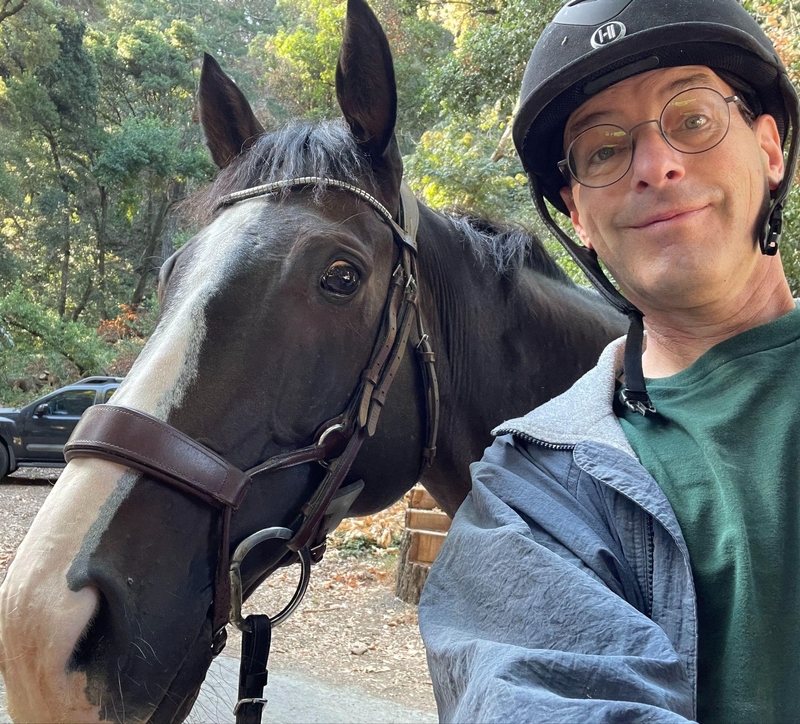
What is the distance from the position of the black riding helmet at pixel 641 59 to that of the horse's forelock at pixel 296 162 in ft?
1.51

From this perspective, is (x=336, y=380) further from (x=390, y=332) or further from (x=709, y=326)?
(x=709, y=326)

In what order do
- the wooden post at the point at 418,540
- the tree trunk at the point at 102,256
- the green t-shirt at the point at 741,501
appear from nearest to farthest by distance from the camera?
the green t-shirt at the point at 741,501
the wooden post at the point at 418,540
the tree trunk at the point at 102,256

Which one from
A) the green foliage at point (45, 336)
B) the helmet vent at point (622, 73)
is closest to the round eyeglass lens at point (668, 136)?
the helmet vent at point (622, 73)

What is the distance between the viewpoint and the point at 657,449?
1220 mm

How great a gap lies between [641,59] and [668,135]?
0.80 ft

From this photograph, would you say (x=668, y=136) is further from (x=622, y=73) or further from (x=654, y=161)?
(x=622, y=73)

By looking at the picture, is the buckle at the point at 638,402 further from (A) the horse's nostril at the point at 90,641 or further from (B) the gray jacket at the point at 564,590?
(A) the horse's nostril at the point at 90,641

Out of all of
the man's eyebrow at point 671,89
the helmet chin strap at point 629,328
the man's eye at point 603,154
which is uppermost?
the man's eyebrow at point 671,89

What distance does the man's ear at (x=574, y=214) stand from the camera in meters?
1.64

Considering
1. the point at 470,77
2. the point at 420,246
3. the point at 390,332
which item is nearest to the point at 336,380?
the point at 390,332

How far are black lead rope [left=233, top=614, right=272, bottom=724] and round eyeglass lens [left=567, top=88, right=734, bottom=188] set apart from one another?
1.30 meters

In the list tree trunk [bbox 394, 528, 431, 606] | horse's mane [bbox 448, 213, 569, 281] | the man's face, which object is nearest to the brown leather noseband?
horse's mane [bbox 448, 213, 569, 281]

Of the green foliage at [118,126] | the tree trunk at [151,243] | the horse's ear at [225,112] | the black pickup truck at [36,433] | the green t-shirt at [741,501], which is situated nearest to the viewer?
the green t-shirt at [741,501]

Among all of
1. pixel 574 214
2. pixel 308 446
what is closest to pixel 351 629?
pixel 308 446
